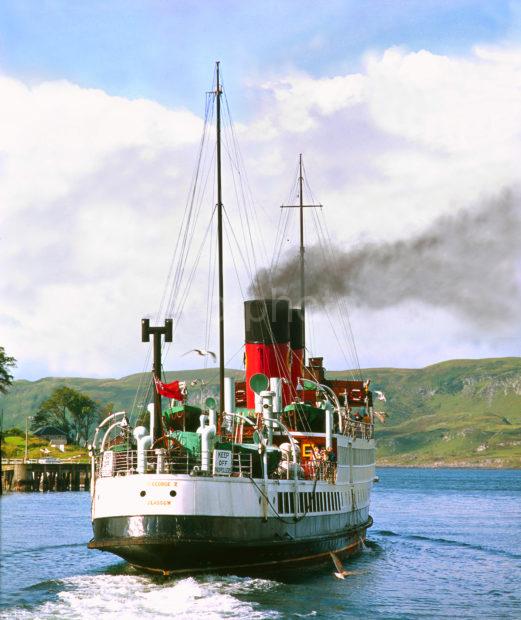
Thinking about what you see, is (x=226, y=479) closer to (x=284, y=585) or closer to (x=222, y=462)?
(x=222, y=462)

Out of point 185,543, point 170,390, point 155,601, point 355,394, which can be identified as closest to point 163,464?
point 185,543

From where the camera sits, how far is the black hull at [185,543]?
124 ft

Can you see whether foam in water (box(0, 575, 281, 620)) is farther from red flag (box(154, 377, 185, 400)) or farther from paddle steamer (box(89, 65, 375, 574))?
red flag (box(154, 377, 185, 400))

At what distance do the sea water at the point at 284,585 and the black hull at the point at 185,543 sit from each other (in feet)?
1.87

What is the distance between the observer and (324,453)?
49281 millimetres

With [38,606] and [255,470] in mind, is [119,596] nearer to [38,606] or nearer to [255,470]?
[38,606]

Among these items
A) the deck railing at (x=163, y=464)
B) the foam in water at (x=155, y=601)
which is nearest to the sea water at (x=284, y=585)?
the foam in water at (x=155, y=601)

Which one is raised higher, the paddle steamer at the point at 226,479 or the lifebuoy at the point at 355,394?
the lifebuoy at the point at 355,394

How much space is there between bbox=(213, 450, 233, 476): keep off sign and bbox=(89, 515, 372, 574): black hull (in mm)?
1848

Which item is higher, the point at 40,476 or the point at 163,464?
the point at 40,476

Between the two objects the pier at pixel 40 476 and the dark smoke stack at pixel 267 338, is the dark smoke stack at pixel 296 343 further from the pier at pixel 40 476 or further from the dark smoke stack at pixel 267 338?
the pier at pixel 40 476

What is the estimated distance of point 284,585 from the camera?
40.7 meters

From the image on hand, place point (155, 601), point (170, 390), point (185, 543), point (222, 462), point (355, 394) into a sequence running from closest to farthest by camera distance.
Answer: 1. point (155, 601)
2. point (185, 543)
3. point (222, 462)
4. point (170, 390)
5. point (355, 394)

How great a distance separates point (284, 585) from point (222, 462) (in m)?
5.90
